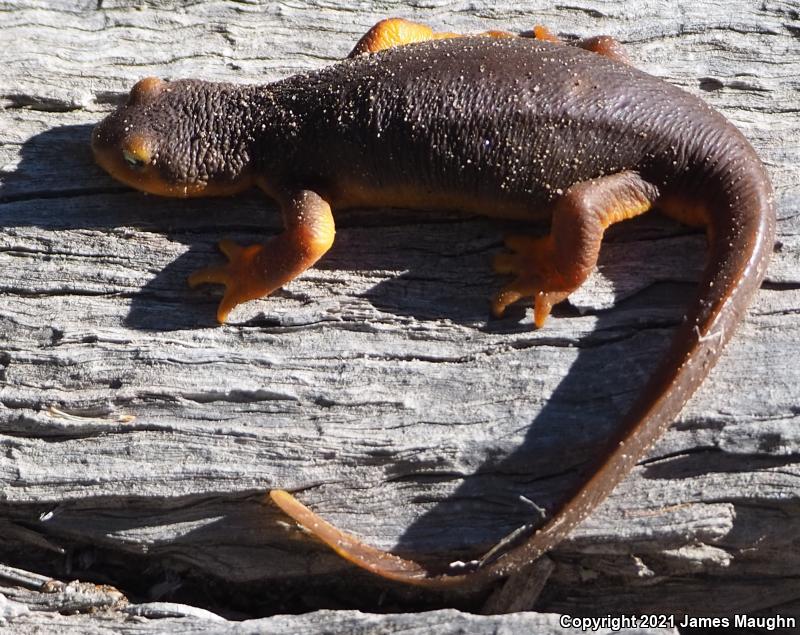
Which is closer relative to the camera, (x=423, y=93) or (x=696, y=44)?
(x=423, y=93)

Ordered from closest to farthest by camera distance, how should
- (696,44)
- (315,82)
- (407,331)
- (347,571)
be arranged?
(347,571)
(407,331)
(315,82)
(696,44)

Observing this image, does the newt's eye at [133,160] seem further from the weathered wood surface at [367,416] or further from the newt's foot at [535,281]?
the newt's foot at [535,281]

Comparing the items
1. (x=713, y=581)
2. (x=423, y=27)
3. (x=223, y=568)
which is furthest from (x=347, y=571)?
(x=423, y=27)

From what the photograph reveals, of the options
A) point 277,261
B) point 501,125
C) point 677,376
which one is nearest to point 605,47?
point 501,125

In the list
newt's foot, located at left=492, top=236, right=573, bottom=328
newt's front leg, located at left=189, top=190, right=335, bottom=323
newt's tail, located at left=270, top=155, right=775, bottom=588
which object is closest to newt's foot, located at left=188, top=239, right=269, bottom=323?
newt's front leg, located at left=189, top=190, right=335, bottom=323

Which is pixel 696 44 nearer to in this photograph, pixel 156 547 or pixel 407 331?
pixel 407 331

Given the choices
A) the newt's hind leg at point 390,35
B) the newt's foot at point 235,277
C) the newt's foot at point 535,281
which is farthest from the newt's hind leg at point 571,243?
the newt's hind leg at point 390,35
